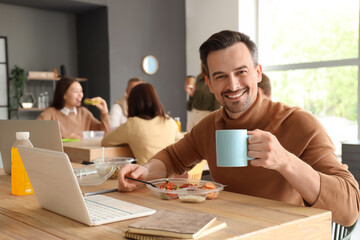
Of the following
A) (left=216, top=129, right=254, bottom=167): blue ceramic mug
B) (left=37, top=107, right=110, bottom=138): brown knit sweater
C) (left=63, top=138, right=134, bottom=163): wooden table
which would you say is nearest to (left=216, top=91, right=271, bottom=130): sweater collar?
(left=216, top=129, right=254, bottom=167): blue ceramic mug

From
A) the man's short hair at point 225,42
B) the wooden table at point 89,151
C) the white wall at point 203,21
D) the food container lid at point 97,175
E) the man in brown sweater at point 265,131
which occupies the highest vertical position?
the white wall at point 203,21

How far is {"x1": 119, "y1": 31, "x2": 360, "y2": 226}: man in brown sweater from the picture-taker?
1.13 metres

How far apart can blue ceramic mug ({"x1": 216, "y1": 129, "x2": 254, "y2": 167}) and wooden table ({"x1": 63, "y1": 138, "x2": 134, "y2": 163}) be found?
1784 mm

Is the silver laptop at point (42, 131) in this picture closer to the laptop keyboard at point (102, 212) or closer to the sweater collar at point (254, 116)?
the laptop keyboard at point (102, 212)

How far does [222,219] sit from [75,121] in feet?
10.6

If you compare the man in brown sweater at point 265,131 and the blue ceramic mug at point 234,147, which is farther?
the man in brown sweater at point 265,131

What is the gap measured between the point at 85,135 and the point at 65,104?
0.60 m

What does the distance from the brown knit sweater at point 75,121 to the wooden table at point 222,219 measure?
2.69 meters

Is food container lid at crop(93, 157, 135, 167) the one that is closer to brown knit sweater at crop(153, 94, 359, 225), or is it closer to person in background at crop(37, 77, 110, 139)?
brown knit sweater at crop(153, 94, 359, 225)

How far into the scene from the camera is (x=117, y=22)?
6594mm

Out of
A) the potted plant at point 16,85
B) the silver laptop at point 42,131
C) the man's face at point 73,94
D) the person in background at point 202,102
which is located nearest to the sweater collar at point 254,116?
the silver laptop at point 42,131

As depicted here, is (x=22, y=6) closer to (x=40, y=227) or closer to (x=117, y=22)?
(x=117, y=22)

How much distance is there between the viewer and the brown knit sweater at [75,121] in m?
3.85

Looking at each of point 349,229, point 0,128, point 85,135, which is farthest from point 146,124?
point 349,229
